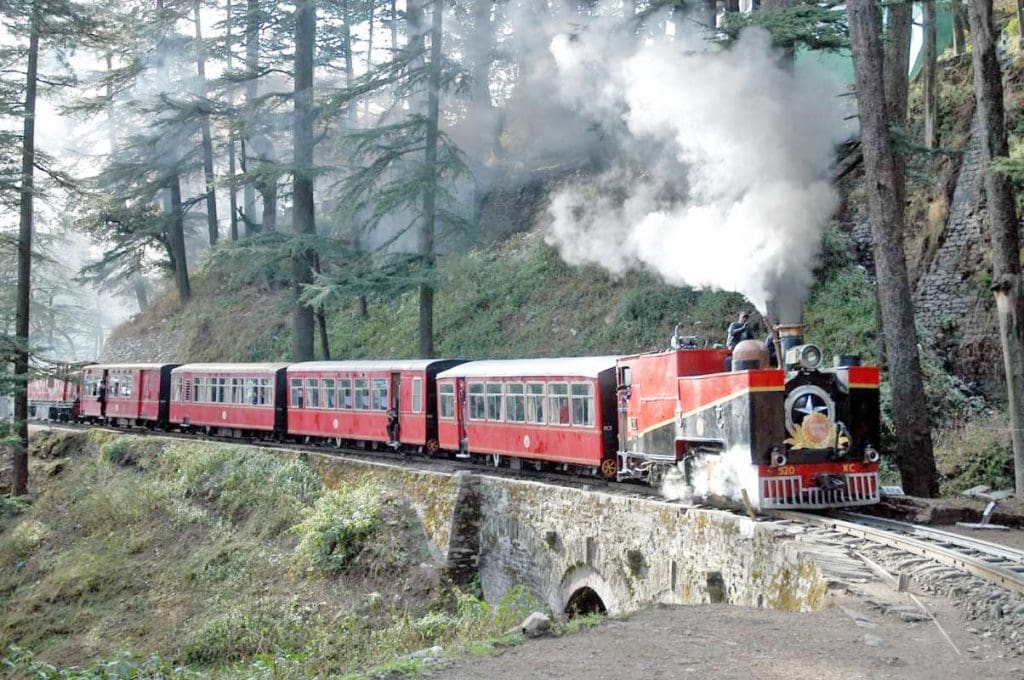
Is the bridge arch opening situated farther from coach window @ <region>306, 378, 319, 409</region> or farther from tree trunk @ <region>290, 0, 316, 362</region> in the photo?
tree trunk @ <region>290, 0, 316, 362</region>

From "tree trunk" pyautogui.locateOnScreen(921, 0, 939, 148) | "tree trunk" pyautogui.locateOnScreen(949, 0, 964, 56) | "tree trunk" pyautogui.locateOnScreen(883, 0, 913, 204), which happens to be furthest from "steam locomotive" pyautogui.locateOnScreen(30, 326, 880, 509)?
"tree trunk" pyautogui.locateOnScreen(949, 0, 964, 56)

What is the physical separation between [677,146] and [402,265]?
731 centimetres

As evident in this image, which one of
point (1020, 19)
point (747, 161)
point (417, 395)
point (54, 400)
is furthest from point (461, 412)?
point (54, 400)

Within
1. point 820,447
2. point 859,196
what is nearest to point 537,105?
point 859,196

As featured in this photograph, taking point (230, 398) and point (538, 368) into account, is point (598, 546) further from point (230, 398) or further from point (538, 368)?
point (230, 398)

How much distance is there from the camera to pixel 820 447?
10414 millimetres

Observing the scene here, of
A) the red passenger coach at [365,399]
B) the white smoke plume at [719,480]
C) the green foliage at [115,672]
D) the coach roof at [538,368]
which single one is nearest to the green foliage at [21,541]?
the red passenger coach at [365,399]

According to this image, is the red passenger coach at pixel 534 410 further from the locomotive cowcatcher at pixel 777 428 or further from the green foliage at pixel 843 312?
the green foliage at pixel 843 312

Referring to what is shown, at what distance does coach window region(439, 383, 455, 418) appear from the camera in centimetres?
1877

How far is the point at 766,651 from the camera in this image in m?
6.52

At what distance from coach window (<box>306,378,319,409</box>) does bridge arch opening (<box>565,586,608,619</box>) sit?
1269 cm

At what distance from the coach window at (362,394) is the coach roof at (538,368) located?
273 cm

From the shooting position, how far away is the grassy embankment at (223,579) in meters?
11.6

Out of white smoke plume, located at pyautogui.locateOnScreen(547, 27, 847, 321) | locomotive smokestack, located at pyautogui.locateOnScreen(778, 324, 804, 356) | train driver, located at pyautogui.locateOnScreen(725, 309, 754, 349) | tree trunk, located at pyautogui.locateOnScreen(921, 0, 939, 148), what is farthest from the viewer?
tree trunk, located at pyautogui.locateOnScreen(921, 0, 939, 148)
